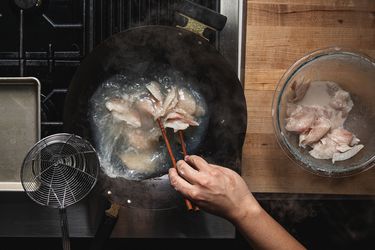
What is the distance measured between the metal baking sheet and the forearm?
120cm

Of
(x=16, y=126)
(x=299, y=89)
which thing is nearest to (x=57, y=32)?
(x=16, y=126)

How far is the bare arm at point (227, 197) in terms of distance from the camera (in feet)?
5.99

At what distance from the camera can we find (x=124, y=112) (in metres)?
2.33

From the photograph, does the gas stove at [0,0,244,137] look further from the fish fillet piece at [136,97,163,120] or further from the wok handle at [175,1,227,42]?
the fish fillet piece at [136,97,163,120]

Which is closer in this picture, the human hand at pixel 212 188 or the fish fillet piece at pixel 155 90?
the human hand at pixel 212 188

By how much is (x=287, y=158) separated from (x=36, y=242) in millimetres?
1568

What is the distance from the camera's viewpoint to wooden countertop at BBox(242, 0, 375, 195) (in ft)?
7.83

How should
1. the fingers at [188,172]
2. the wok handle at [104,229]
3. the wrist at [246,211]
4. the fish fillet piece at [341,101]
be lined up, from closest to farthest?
1. the fingers at [188,172]
2. the wrist at [246,211]
3. the wok handle at [104,229]
4. the fish fillet piece at [341,101]

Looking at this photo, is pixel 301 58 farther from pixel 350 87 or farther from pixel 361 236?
pixel 361 236

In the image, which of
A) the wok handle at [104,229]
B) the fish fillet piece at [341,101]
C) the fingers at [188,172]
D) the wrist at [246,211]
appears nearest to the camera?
the fingers at [188,172]

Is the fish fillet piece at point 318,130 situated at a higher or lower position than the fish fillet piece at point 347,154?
higher

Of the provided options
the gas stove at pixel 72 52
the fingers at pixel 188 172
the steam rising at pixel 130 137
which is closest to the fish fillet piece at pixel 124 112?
the steam rising at pixel 130 137

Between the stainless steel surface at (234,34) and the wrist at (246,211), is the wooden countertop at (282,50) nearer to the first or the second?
the stainless steel surface at (234,34)

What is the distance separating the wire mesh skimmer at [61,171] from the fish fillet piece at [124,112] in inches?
8.4
